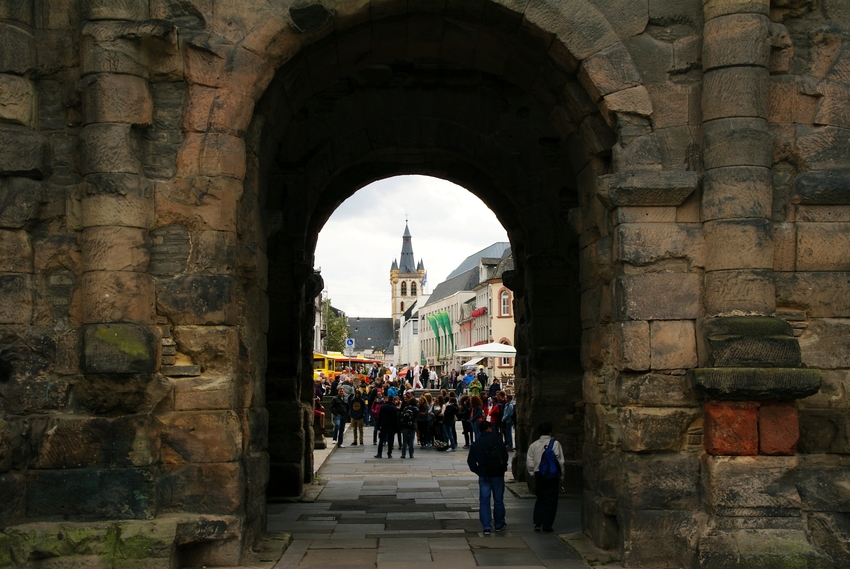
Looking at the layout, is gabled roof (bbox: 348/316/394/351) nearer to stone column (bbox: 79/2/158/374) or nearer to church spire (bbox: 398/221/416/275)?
church spire (bbox: 398/221/416/275)

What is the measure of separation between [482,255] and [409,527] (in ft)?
246

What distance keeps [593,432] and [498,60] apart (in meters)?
3.50

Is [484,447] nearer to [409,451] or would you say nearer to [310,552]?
[310,552]

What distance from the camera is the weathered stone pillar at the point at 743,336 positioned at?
6691mm

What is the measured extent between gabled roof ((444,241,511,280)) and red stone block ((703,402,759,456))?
65303mm

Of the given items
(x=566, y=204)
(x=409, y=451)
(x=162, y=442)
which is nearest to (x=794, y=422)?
(x=162, y=442)

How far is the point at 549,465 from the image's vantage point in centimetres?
915

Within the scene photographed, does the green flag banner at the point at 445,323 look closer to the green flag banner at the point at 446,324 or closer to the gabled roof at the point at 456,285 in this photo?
the green flag banner at the point at 446,324

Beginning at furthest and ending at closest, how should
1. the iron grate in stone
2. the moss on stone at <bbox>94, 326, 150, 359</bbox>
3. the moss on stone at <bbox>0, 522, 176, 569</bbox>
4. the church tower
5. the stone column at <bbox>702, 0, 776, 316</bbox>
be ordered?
the church tower < the iron grate in stone < the stone column at <bbox>702, 0, 776, 316</bbox> < the moss on stone at <bbox>94, 326, 150, 359</bbox> < the moss on stone at <bbox>0, 522, 176, 569</bbox>

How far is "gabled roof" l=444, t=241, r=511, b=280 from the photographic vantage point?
80.1 m

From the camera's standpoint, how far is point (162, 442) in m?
6.88

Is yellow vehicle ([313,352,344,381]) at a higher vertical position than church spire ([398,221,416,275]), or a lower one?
lower

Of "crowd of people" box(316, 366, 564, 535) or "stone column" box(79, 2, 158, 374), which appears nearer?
"stone column" box(79, 2, 158, 374)

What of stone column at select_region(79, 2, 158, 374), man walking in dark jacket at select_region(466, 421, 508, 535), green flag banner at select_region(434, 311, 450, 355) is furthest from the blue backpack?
green flag banner at select_region(434, 311, 450, 355)
